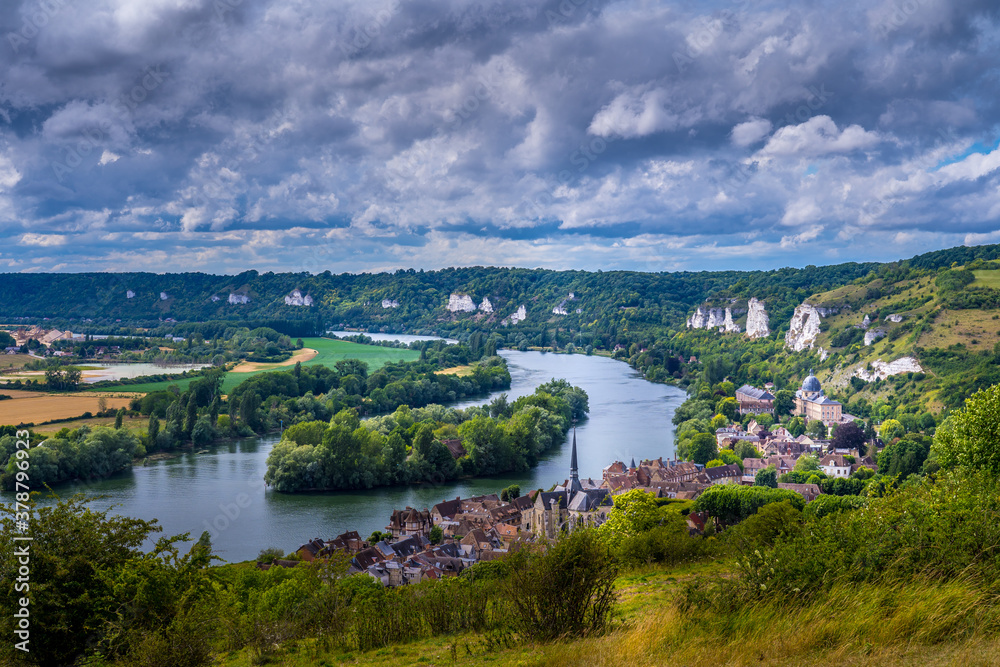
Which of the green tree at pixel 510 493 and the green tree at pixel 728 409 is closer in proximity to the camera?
the green tree at pixel 510 493

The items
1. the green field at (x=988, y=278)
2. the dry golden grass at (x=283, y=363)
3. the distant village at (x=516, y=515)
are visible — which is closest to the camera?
the distant village at (x=516, y=515)

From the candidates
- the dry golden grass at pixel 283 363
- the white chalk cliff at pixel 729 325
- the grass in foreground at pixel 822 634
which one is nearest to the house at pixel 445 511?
the grass in foreground at pixel 822 634

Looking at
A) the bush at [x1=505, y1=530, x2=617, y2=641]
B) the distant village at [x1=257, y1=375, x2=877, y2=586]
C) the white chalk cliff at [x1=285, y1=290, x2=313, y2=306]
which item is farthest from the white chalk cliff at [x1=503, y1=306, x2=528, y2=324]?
the bush at [x1=505, y1=530, x2=617, y2=641]

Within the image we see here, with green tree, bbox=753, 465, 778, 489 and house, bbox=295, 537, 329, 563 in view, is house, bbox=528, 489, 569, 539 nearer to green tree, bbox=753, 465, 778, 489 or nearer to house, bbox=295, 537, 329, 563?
house, bbox=295, 537, 329, 563

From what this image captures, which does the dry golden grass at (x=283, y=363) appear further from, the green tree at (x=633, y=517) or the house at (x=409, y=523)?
the green tree at (x=633, y=517)

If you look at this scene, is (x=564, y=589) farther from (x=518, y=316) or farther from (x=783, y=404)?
(x=518, y=316)
